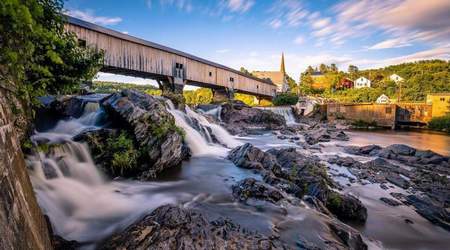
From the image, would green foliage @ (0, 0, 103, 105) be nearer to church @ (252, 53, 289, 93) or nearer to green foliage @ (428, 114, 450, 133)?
green foliage @ (428, 114, 450, 133)

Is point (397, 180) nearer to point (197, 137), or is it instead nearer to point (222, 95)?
point (197, 137)

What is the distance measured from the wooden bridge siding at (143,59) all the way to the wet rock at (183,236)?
11.5m

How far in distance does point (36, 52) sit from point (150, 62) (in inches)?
639

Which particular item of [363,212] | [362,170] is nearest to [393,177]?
[362,170]

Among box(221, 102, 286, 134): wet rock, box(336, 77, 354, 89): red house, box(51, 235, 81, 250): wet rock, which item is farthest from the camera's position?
box(336, 77, 354, 89): red house

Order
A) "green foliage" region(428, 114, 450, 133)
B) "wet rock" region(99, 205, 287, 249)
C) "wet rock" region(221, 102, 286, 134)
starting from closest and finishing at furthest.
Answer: "wet rock" region(99, 205, 287, 249) < "wet rock" region(221, 102, 286, 134) < "green foliage" region(428, 114, 450, 133)

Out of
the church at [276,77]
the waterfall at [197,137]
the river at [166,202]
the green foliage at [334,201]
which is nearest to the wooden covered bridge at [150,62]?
the waterfall at [197,137]

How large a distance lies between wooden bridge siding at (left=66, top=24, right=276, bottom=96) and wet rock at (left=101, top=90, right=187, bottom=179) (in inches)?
230

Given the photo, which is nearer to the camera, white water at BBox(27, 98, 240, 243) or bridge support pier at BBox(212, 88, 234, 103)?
white water at BBox(27, 98, 240, 243)

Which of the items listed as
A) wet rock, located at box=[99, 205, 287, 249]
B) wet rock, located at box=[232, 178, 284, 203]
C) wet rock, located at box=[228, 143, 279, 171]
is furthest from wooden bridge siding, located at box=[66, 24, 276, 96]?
wet rock, located at box=[99, 205, 287, 249]

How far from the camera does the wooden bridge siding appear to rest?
16.8 meters

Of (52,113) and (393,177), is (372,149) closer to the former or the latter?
(393,177)

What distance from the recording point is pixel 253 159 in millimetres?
8984

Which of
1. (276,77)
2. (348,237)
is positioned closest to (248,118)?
(348,237)
